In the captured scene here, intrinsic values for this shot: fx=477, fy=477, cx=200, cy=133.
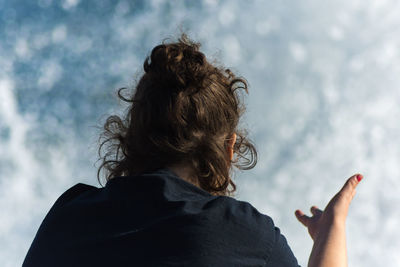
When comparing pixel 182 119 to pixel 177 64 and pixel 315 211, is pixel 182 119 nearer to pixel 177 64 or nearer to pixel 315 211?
pixel 177 64

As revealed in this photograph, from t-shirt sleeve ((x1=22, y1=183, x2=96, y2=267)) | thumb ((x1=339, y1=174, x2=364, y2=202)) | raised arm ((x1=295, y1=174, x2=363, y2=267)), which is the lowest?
t-shirt sleeve ((x1=22, y1=183, x2=96, y2=267))

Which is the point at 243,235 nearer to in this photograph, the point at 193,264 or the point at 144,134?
the point at 193,264

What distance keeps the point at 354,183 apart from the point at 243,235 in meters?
0.83

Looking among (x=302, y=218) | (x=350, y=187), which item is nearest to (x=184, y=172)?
(x=302, y=218)

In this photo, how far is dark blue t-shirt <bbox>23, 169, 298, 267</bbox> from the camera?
6.34ft

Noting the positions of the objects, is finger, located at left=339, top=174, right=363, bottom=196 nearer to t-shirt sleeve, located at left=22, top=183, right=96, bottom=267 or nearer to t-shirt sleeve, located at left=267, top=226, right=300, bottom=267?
t-shirt sleeve, located at left=267, top=226, right=300, bottom=267

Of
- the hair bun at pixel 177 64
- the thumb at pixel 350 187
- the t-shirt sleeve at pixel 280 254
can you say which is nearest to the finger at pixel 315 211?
the thumb at pixel 350 187

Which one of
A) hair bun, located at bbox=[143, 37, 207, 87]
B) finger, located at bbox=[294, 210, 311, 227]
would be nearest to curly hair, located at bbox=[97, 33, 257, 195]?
hair bun, located at bbox=[143, 37, 207, 87]

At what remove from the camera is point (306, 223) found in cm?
246

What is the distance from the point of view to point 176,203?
203 centimetres

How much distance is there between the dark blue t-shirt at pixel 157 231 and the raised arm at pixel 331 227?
14 centimetres

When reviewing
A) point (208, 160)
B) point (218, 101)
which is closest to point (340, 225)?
point (208, 160)

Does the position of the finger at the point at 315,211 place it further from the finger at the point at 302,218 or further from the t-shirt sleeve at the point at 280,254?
the t-shirt sleeve at the point at 280,254

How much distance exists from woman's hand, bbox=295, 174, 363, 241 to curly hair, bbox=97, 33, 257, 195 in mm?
526
